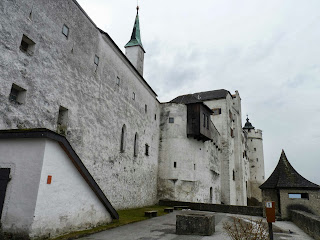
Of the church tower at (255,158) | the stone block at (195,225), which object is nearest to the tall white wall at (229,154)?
the church tower at (255,158)

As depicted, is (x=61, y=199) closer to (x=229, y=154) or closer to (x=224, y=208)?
(x=224, y=208)

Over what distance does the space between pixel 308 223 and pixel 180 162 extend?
15008 millimetres

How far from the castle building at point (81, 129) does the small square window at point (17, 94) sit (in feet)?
0.10

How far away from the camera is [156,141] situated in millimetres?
23938

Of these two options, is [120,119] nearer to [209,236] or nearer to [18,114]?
[18,114]

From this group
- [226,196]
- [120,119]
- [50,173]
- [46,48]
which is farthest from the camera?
[226,196]

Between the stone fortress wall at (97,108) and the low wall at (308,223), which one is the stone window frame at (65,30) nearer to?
the stone fortress wall at (97,108)

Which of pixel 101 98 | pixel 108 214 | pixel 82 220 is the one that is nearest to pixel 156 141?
pixel 101 98

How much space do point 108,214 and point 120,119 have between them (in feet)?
27.1

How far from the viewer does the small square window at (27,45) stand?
928cm

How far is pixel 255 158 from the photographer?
54.1 metres

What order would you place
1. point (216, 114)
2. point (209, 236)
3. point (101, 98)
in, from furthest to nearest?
1. point (216, 114)
2. point (101, 98)
3. point (209, 236)

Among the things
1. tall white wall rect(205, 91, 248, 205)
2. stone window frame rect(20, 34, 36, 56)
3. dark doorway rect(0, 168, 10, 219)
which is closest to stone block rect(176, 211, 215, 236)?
dark doorway rect(0, 168, 10, 219)

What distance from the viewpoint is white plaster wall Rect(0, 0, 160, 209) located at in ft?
28.6
